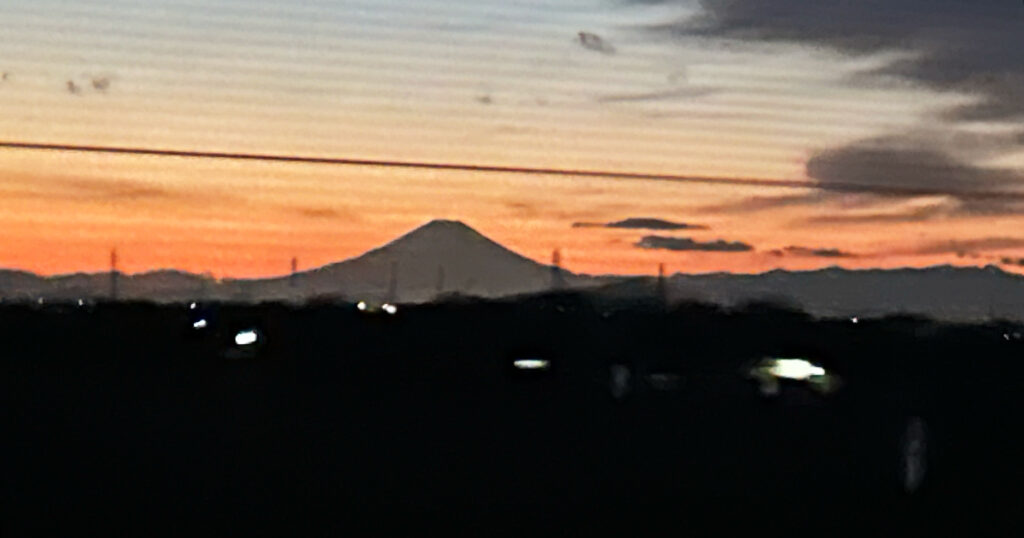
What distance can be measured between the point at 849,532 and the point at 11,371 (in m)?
2.55

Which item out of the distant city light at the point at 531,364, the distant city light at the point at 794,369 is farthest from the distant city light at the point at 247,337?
the distant city light at the point at 794,369

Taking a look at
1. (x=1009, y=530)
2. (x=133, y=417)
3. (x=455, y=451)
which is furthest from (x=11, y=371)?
(x=1009, y=530)

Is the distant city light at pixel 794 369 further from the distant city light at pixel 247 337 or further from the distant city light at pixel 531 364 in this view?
the distant city light at pixel 247 337

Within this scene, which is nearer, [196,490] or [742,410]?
[196,490]

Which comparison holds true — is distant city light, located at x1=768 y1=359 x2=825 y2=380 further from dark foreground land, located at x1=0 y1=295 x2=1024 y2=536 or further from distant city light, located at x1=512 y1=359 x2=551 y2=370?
distant city light, located at x1=512 y1=359 x2=551 y2=370

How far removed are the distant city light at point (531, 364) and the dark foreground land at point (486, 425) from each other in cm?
2

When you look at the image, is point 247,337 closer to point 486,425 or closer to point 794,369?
point 486,425

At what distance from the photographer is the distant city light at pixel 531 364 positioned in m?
4.68

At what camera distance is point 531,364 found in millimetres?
4711

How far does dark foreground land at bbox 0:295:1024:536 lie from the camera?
4359 millimetres

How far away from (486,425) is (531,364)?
238 mm

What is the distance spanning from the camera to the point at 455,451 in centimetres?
468

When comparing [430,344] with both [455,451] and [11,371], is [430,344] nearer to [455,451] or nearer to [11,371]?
[455,451]

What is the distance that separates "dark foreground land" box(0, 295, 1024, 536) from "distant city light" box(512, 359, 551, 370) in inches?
0.9
